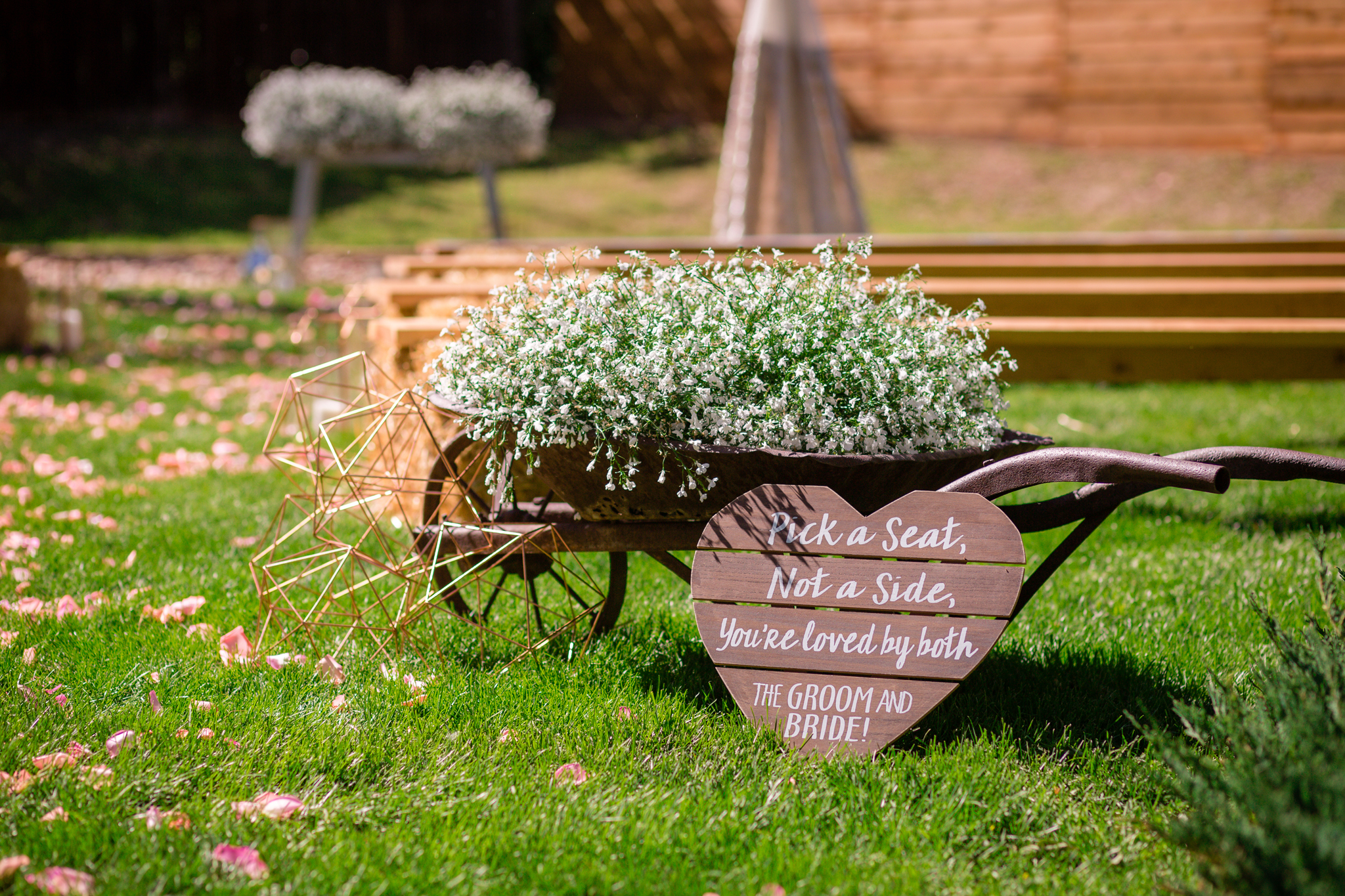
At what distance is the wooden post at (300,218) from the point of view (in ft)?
30.2

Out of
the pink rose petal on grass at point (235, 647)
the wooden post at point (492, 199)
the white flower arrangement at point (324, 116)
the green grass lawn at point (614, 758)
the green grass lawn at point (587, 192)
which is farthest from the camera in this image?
the green grass lawn at point (587, 192)

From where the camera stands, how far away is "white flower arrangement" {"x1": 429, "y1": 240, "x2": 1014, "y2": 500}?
6.43ft

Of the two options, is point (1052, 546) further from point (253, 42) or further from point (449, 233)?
point (253, 42)

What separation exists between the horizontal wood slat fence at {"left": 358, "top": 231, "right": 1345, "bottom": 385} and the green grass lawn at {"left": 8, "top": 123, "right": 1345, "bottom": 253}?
27.2ft

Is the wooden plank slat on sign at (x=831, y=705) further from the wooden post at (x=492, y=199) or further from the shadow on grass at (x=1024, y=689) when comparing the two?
the wooden post at (x=492, y=199)

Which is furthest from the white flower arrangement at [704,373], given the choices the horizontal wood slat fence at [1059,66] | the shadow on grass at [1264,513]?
the horizontal wood slat fence at [1059,66]

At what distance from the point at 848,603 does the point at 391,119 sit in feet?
26.7

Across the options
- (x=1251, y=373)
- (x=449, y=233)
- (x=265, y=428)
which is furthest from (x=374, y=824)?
(x=449, y=233)

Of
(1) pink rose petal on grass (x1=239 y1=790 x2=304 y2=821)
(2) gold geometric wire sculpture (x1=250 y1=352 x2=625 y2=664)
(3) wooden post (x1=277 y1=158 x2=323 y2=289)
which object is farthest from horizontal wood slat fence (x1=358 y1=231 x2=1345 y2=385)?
(3) wooden post (x1=277 y1=158 x2=323 y2=289)

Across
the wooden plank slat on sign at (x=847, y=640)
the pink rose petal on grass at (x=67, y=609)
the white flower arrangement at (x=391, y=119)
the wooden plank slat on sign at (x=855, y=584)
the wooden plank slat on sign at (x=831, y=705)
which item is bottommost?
the pink rose petal on grass at (x=67, y=609)

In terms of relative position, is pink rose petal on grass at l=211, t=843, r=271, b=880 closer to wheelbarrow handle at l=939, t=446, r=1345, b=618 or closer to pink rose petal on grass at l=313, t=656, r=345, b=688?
pink rose petal on grass at l=313, t=656, r=345, b=688

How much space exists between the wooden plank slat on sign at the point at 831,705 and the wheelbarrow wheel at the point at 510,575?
434 millimetres

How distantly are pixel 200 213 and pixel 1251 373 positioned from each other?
41.7 feet

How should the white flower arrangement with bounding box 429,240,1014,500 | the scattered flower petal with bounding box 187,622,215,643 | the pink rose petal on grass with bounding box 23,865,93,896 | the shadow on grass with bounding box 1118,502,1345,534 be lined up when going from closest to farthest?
the pink rose petal on grass with bounding box 23,865,93,896, the white flower arrangement with bounding box 429,240,1014,500, the scattered flower petal with bounding box 187,622,215,643, the shadow on grass with bounding box 1118,502,1345,534
